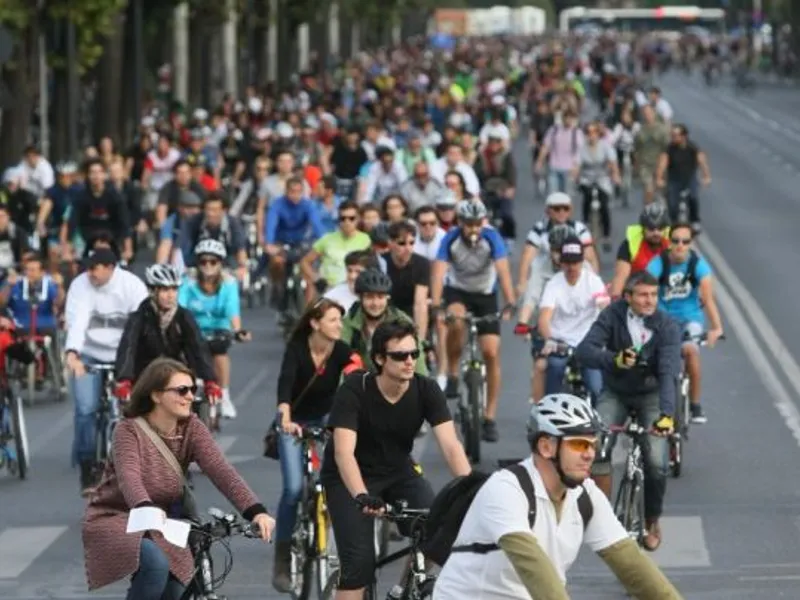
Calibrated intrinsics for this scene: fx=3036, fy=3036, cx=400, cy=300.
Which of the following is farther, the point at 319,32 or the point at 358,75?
the point at 319,32

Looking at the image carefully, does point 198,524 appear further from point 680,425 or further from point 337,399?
point 680,425

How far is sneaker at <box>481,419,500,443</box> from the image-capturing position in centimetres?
2031

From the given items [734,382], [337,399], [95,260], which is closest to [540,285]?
[95,260]

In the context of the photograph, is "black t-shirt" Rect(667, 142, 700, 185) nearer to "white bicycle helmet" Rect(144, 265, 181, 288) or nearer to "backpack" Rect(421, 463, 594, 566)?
"white bicycle helmet" Rect(144, 265, 181, 288)

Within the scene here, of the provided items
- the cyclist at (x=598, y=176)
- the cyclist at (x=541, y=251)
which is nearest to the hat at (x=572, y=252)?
the cyclist at (x=541, y=251)

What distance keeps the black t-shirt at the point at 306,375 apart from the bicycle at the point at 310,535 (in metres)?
0.21

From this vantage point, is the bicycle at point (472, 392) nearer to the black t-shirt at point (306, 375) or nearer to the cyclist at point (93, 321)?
the cyclist at point (93, 321)

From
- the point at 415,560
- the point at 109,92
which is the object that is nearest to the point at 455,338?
the point at 415,560

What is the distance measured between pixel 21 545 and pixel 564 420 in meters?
8.57

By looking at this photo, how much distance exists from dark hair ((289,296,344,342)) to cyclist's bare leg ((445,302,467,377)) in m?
6.48

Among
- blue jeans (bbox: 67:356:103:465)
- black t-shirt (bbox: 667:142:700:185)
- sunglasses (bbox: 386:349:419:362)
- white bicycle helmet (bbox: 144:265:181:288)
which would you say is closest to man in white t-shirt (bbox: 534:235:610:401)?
blue jeans (bbox: 67:356:103:465)

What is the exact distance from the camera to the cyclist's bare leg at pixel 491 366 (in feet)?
66.6

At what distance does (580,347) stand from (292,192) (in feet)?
37.5

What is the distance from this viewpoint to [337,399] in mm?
11820
